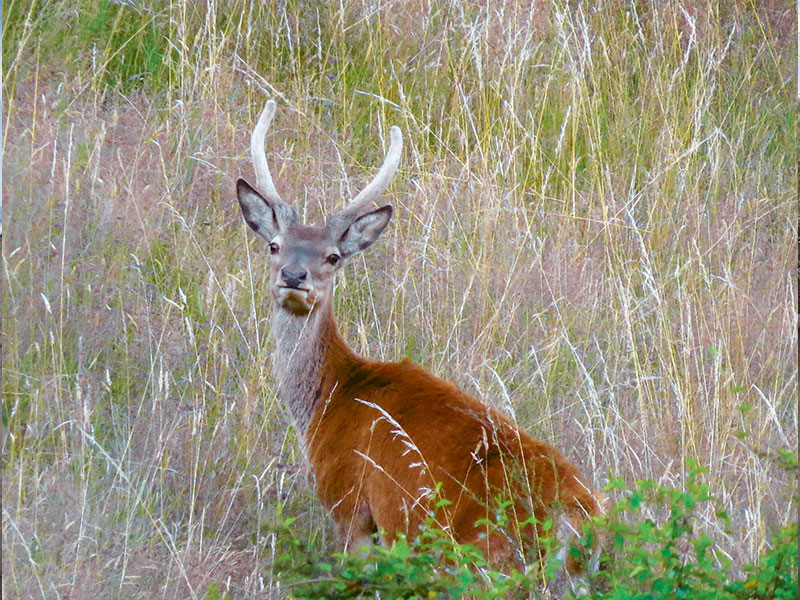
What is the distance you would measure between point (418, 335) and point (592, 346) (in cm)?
77

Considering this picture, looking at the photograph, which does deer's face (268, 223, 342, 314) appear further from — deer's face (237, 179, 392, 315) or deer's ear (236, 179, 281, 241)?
deer's ear (236, 179, 281, 241)

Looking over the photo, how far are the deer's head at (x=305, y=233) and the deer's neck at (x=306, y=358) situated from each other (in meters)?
0.07

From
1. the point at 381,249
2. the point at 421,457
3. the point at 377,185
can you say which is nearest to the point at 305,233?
the point at 377,185

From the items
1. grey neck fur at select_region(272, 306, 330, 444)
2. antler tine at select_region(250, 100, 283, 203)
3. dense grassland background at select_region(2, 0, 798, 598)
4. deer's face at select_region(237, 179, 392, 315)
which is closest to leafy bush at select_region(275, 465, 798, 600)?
dense grassland background at select_region(2, 0, 798, 598)

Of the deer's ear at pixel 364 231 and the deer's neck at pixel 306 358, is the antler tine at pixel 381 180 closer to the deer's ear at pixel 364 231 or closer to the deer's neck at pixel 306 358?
the deer's ear at pixel 364 231

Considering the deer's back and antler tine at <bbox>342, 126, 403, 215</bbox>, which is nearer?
the deer's back

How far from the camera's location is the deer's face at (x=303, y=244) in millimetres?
4539

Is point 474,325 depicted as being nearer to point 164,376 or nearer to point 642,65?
point 164,376

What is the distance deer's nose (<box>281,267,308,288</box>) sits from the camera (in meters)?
4.48

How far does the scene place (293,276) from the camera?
→ 4.48 metres

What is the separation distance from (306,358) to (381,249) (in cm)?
86

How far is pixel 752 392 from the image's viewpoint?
4891 millimetres

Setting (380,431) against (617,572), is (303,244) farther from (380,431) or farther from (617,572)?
(617,572)

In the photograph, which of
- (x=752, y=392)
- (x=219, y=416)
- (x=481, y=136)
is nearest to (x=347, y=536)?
(x=219, y=416)
